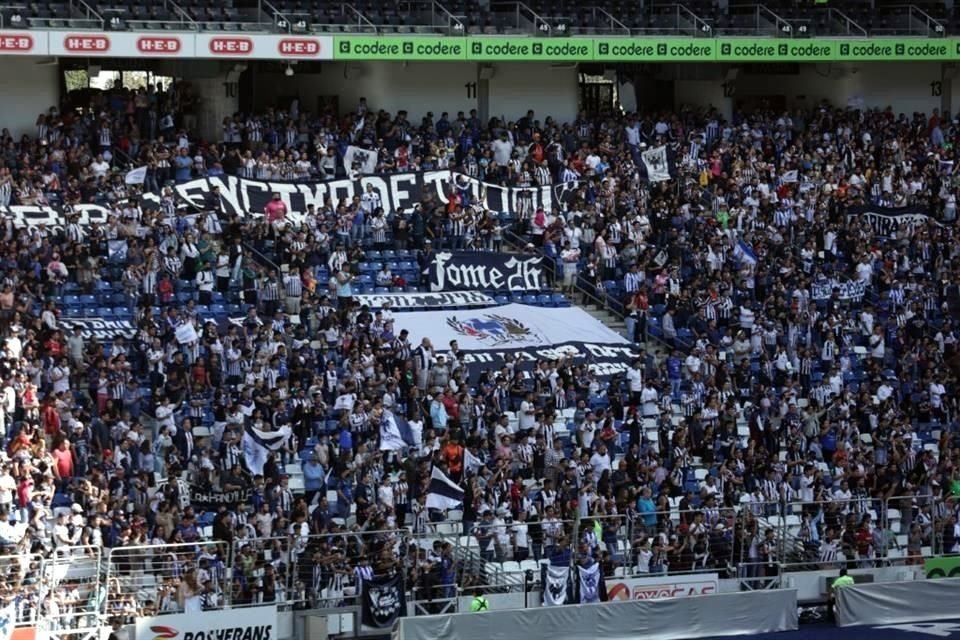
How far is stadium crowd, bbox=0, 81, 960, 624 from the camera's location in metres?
27.9

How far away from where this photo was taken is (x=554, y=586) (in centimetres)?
2809

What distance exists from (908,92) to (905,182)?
586 centimetres

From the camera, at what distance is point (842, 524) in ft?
101

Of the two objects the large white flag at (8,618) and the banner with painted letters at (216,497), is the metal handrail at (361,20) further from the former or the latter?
the large white flag at (8,618)

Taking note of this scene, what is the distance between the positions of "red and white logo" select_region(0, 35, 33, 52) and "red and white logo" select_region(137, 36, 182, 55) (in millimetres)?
1860

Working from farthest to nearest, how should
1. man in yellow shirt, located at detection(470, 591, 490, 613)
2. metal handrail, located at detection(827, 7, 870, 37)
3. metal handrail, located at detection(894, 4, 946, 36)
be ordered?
metal handrail, located at detection(894, 4, 946, 36) → metal handrail, located at detection(827, 7, 870, 37) → man in yellow shirt, located at detection(470, 591, 490, 613)

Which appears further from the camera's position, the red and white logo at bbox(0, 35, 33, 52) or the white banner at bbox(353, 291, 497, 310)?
the red and white logo at bbox(0, 35, 33, 52)

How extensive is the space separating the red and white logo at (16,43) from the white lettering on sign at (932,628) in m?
17.1

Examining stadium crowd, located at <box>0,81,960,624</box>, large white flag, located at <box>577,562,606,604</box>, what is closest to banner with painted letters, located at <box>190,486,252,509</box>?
stadium crowd, located at <box>0,81,960,624</box>

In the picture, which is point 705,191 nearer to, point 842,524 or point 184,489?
point 842,524

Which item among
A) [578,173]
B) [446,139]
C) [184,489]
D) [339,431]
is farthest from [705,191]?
[184,489]

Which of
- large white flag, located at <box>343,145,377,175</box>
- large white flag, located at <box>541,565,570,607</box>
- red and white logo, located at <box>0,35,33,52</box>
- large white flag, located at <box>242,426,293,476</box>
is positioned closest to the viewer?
large white flag, located at <box>541,565,570,607</box>

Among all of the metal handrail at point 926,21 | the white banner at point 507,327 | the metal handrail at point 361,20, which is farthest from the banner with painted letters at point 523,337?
the metal handrail at point 926,21

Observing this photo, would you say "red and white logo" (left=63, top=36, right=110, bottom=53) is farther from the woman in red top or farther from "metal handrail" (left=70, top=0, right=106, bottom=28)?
the woman in red top
